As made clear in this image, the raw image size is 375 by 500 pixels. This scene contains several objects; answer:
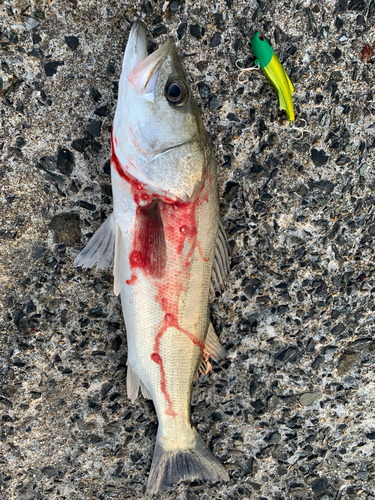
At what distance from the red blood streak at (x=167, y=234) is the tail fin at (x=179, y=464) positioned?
0.82m

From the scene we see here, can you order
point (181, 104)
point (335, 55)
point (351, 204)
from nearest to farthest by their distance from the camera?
point (181, 104), point (335, 55), point (351, 204)

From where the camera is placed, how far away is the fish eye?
4.95 feet

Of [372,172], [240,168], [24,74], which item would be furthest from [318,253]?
[24,74]

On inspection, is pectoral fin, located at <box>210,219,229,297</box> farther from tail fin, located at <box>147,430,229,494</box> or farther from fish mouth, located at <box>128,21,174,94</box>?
tail fin, located at <box>147,430,229,494</box>

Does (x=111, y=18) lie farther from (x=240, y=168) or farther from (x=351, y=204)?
(x=351, y=204)

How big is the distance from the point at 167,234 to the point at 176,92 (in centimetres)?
62

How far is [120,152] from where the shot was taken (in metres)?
1.54

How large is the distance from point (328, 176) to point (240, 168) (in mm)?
520

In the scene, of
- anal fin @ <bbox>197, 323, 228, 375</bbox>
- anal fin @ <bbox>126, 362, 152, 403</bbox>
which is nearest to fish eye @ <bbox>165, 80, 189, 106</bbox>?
anal fin @ <bbox>197, 323, 228, 375</bbox>

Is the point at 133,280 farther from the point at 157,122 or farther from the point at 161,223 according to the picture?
the point at 157,122

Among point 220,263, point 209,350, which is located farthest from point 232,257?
point 209,350

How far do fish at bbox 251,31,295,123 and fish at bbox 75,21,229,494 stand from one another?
1.74 ft

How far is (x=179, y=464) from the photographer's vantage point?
1.86 m

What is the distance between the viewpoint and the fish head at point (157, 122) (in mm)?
1484
